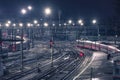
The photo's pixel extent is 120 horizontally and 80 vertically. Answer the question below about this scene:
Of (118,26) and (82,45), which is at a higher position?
(118,26)

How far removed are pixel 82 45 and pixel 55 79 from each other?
154ft

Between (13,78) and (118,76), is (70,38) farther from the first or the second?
(118,76)

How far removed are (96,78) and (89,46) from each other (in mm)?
42804

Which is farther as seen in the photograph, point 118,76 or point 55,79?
point 55,79

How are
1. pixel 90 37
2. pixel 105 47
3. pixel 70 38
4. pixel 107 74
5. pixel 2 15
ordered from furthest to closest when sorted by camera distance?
pixel 2 15
pixel 70 38
pixel 90 37
pixel 105 47
pixel 107 74

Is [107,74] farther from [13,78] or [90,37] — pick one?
[90,37]

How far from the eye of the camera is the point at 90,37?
106500mm

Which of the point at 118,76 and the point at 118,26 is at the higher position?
the point at 118,26

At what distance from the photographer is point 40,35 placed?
120 m

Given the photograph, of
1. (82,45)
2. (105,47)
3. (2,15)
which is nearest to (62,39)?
(82,45)

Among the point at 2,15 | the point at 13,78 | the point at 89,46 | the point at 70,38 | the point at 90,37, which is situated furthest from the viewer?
the point at 2,15

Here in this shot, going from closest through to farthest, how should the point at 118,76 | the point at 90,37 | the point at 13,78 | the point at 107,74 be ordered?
the point at 118,76, the point at 13,78, the point at 107,74, the point at 90,37

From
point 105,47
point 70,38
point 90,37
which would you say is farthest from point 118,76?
point 70,38

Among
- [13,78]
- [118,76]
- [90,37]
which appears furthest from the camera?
[90,37]
